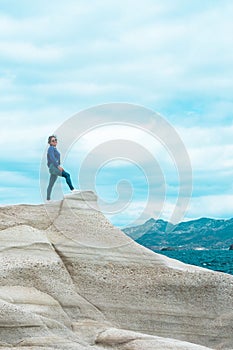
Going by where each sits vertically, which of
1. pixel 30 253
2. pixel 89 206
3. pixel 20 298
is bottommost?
pixel 20 298

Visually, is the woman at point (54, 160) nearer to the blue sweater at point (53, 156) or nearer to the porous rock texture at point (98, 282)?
the blue sweater at point (53, 156)

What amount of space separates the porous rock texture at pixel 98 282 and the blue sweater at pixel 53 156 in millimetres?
1428

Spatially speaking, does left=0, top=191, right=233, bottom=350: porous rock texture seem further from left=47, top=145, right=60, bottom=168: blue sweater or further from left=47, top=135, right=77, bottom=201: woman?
left=47, top=145, right=60, bottom=168: blue sweater

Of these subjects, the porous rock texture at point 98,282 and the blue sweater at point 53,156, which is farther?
the blue sweater at point 53,156

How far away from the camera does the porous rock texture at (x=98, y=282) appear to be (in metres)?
22.0

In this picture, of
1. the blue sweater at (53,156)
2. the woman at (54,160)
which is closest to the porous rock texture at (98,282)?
the woman at (54,160)

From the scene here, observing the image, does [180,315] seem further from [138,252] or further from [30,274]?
[30,274]

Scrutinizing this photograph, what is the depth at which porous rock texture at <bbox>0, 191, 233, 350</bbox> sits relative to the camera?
21984 mm

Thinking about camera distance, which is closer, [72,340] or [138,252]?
[72,340]

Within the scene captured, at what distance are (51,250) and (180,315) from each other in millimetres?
4761

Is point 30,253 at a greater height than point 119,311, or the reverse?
point 30,253

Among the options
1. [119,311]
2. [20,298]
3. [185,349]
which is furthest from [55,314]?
[185,349]

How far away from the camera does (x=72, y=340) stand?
779 inches

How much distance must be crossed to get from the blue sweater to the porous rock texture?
56.2 inches
